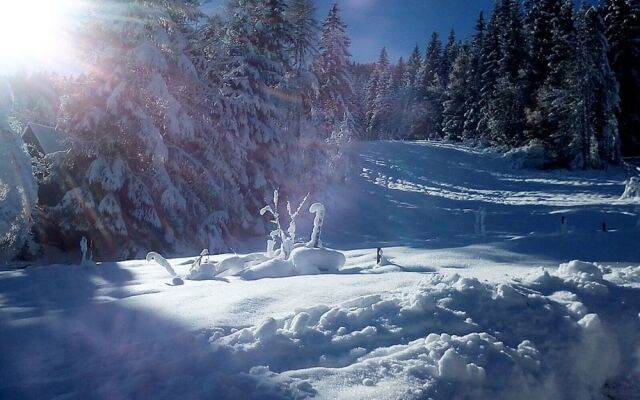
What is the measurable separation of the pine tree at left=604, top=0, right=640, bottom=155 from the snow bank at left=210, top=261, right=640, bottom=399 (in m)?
33.5

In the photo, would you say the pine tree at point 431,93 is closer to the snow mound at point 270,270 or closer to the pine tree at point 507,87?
the pine tree at point 507,87

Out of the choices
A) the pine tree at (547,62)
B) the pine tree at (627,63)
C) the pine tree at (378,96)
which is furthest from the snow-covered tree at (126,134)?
the pine tree at (378,96)

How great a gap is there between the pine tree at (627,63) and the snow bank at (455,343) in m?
33.5

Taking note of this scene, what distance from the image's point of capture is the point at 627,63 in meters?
32.8

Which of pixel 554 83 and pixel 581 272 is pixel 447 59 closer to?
pixel 554 83

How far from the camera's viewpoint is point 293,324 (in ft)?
13.9

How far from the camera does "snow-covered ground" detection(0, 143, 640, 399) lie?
11.2 ft

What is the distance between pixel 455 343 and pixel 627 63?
37444 millimetres

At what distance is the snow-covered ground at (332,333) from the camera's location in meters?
3.41

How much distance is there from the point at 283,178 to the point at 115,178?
7.45 meters

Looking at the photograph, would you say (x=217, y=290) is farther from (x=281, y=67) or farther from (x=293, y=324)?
(x=281, y=67)

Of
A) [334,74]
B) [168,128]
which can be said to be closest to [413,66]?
[334,74]

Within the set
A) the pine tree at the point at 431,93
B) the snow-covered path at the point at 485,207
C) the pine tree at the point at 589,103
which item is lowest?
the snow-covered path at the point at 485,207

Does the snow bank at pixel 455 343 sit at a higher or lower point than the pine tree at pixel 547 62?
lower
